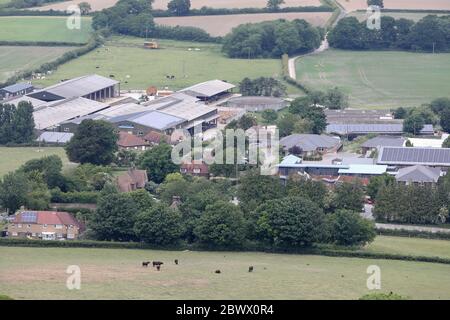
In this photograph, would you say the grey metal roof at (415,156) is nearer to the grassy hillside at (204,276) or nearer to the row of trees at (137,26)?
the grassy hillside at (204,276)

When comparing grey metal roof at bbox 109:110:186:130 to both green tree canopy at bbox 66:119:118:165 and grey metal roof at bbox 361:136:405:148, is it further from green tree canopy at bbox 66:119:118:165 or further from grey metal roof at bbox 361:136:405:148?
grey metal roof at bbox 361:136:405:148

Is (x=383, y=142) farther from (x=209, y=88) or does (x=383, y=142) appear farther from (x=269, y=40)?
(x=269, y=40)

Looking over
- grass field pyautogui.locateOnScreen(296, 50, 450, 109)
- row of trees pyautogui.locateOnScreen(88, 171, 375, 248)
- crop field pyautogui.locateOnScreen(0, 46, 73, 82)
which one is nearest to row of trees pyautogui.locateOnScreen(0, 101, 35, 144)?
crop field pyautogui.locateOnScreen(0, 46, 73, 82)

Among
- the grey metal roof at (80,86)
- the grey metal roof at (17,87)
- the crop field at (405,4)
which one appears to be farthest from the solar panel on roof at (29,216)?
the crop field at (405,4)

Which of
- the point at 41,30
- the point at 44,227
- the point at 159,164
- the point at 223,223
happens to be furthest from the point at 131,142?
the point at 41,30
